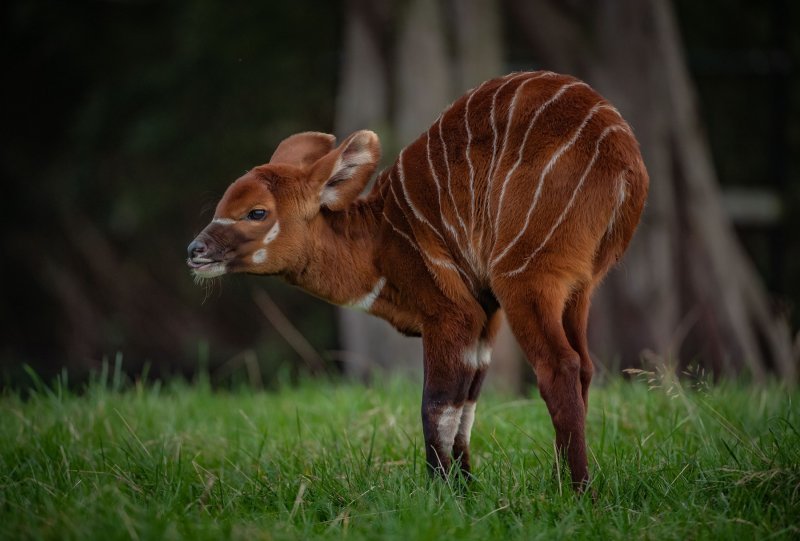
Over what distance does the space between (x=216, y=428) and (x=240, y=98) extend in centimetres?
694

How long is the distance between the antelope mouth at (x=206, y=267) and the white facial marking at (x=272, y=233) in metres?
0.20

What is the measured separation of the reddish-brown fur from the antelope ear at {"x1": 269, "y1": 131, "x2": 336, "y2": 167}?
0.01 metres

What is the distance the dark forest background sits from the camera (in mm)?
11398

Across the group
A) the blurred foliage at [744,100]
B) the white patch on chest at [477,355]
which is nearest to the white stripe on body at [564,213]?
the white patch on chest at [477,355]

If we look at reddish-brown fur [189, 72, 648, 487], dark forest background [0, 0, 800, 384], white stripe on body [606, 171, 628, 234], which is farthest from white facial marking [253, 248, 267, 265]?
dark forest background [0, 0, 800, 384]

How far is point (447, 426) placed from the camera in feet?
13.5

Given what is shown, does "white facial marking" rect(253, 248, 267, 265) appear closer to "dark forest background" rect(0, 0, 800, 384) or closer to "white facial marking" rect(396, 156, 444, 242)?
"white facial marking" rect(396, 156, 444, 242)

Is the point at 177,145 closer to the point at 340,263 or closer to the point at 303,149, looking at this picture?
the point at 303,149

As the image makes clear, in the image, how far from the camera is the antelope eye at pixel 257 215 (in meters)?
4.22

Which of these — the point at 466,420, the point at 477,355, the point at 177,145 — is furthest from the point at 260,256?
the point at 177,145

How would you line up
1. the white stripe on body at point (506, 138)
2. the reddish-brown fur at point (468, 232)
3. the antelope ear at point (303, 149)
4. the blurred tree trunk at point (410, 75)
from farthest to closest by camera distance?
the blurred tree trunk at point (410, 75) < the antelope ear at point (303, 149) < the white stripe on body at point (506, 138) < the reddish-brown fur at point (468, 232)

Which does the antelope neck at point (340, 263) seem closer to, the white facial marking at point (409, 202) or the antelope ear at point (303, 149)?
the white facial marking at point (409, 202)

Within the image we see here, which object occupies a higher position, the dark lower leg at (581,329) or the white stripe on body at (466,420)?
the dark lower leg at (581,329)

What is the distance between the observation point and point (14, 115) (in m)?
13.7
